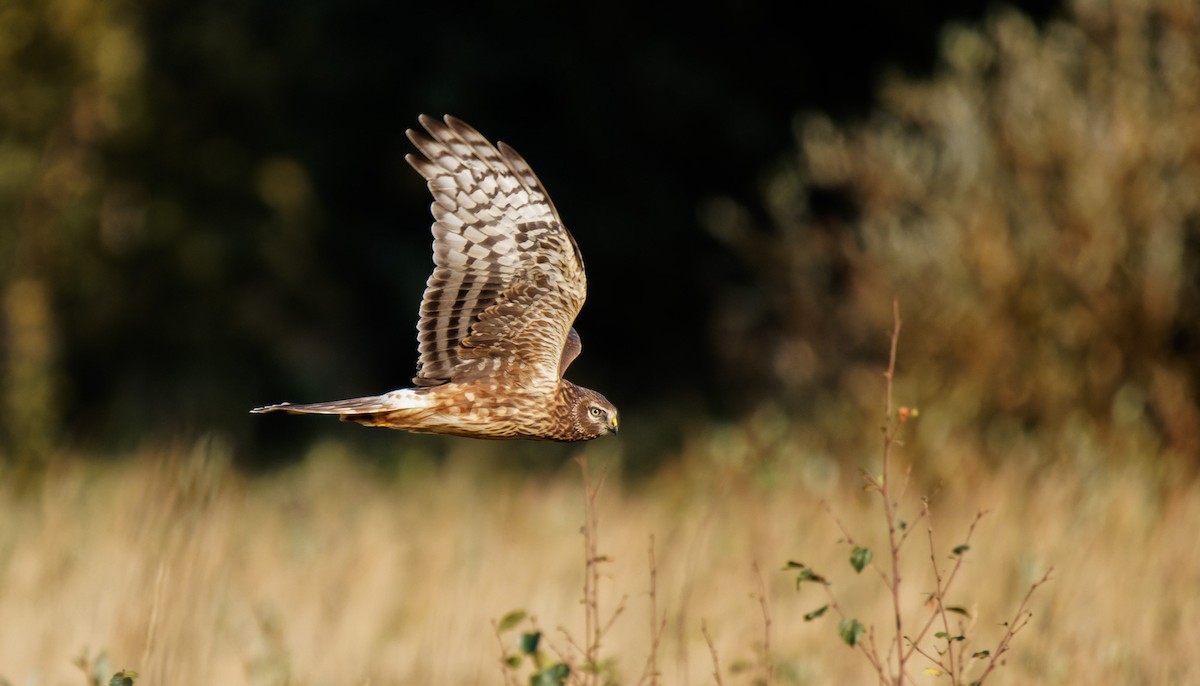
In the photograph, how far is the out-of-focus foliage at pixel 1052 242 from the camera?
7895 mm

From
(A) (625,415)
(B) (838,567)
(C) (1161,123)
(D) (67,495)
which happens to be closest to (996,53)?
(C) (1161,123)

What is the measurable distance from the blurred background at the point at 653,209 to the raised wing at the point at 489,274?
421cm

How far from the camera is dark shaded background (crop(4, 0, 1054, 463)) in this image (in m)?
13.4

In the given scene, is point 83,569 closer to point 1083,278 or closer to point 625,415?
point 1083,278

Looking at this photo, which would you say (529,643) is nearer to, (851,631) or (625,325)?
(851,631)

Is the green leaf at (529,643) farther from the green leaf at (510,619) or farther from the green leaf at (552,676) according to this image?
the green leaf at (510,619)

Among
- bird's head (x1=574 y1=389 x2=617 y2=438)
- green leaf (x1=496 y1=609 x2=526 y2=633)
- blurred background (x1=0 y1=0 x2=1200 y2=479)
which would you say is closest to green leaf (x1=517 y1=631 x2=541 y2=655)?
green leaf (x1=496 y1=609 x2=526 y2=633)

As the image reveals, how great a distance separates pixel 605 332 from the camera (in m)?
17.0

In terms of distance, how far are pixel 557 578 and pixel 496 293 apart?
98.2 inches

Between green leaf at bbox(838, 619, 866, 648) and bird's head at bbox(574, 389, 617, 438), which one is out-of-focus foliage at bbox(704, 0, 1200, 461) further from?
green leaf at bbox(838, 619, 866, 648)

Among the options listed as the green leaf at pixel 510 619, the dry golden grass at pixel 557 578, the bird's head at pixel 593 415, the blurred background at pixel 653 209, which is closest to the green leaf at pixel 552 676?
the green leaf at pixel 510 619

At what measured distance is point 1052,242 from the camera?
802 centimetres

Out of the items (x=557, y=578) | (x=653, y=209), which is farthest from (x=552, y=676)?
(x=653, y=209)

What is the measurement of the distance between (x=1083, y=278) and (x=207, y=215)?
8565 mm
